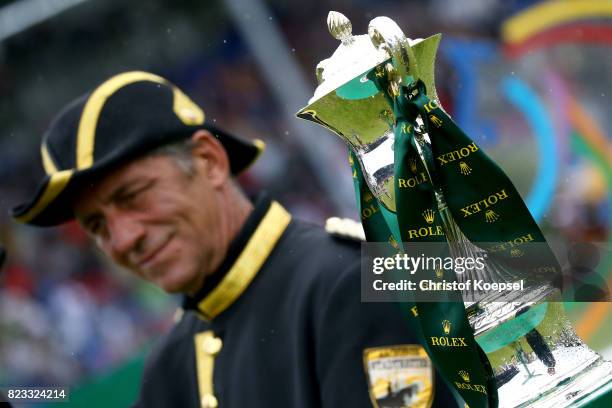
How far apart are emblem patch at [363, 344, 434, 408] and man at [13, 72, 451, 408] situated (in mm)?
165

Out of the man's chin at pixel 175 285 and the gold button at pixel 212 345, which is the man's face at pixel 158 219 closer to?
the man's chin at pixel 175 285

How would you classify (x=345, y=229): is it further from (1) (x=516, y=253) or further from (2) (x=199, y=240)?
(1) (x=516, y=253)

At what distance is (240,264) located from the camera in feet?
7.43

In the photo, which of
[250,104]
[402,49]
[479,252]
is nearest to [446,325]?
[479,252]

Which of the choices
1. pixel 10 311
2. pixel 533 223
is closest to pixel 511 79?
pixel 10 311

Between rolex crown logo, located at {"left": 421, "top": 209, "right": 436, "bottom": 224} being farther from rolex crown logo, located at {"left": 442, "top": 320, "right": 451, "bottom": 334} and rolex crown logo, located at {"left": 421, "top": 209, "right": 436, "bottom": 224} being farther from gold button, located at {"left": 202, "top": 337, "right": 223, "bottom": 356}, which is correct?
gold button, located at {"left": 202, "top": 337, "right": 223, "bottom": 356}

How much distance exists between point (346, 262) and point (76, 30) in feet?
19.3

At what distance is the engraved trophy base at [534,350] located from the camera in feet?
4.84

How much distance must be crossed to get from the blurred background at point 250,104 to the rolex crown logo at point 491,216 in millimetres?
2967

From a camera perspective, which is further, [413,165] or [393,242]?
[393,242]

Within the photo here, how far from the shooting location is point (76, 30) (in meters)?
7.60

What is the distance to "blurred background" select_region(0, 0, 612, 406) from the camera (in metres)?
5.61

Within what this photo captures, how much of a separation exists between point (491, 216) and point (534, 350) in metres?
0.19

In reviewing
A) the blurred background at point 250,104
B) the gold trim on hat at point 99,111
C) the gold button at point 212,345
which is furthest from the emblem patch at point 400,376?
the blurred background at point 250,104
